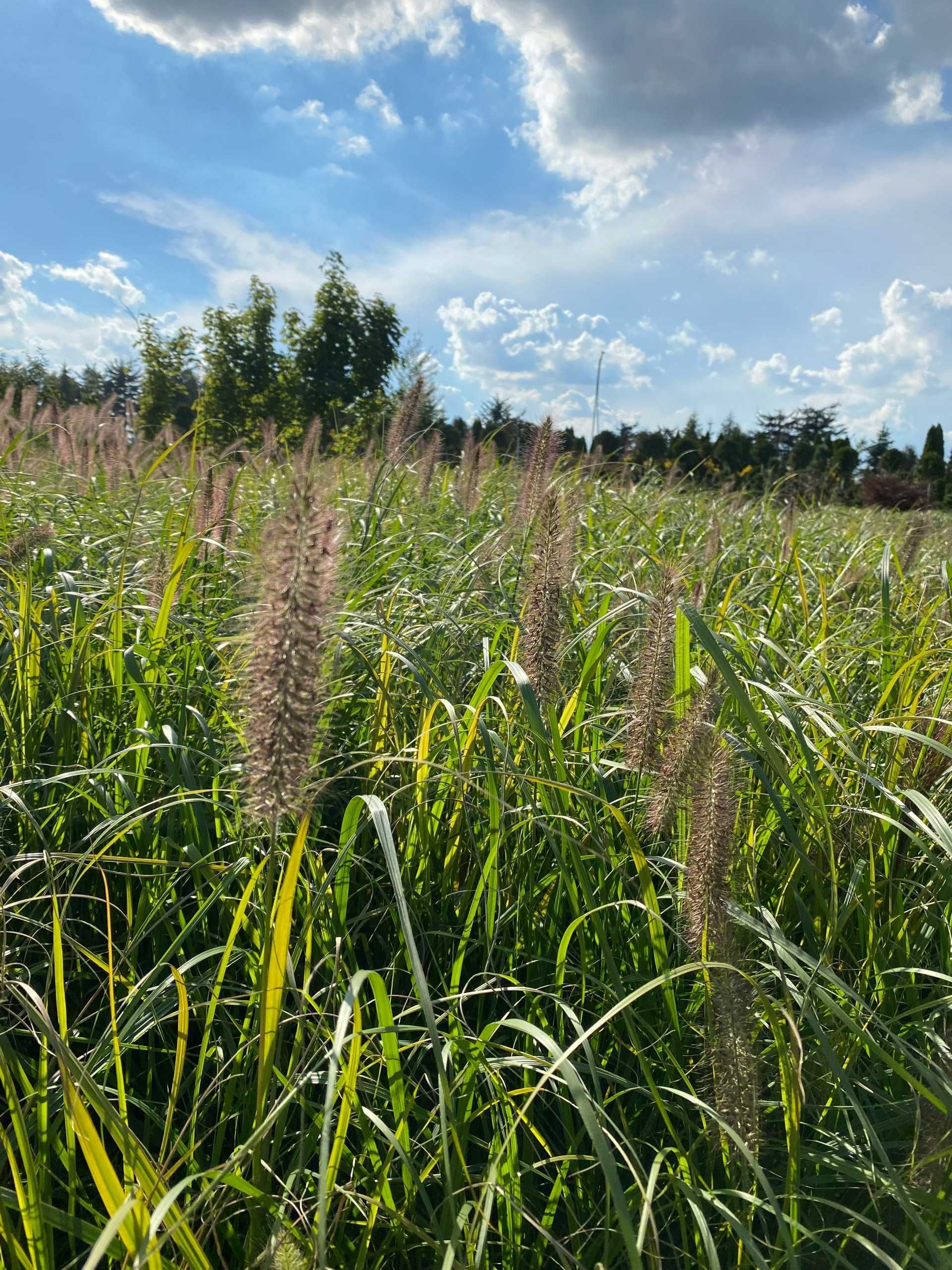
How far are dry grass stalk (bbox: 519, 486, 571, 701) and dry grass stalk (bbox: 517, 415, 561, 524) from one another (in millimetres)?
709

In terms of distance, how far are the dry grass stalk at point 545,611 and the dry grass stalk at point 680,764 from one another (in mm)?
322

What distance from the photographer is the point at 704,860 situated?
4.38 feet

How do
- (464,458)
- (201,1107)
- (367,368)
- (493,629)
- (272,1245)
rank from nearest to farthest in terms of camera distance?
1. (272,1245)
2. (201,1107)
3. (493,629)
4. (464,458)
5. (367,368)

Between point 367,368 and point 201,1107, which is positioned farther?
point 367,368

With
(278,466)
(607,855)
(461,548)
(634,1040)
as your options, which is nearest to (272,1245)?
(634,1040)

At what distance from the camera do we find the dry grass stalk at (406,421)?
4207mm

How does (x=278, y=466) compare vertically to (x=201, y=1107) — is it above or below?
above

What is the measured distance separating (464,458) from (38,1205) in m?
4.65

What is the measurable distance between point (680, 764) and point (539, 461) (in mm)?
1514

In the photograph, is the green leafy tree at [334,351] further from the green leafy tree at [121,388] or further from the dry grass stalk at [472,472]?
the dry grass stalk at [472,472]

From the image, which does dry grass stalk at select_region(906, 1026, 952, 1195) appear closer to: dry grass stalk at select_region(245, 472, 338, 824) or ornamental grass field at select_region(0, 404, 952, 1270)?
ornamental grass field at select_region(0, 404, 952, 1270)

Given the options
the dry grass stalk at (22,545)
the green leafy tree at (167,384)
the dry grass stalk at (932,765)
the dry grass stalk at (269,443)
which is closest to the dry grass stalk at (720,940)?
the dry grass stalk at (932,765)

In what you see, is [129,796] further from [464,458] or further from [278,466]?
[278,466]

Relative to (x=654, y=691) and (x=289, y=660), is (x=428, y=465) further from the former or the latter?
(x=289, y=660)
